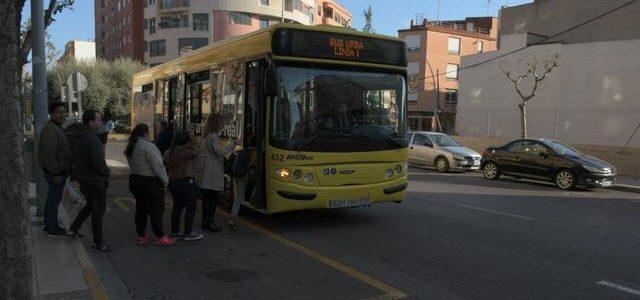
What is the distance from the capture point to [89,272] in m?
5.79

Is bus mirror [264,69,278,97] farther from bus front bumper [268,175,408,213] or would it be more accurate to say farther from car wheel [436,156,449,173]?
car wheel [436,156,449,173]

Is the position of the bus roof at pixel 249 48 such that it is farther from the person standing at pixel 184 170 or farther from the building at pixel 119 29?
the building at pixel 119 29

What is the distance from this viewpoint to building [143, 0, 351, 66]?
2445 inches

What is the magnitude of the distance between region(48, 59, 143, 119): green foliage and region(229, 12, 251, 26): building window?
1372 centimetres

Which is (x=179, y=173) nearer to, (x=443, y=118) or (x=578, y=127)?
(x=578, y=127)

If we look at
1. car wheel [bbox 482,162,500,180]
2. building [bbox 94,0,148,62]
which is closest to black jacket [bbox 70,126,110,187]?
car wheel [bbox 482,162,500,180]

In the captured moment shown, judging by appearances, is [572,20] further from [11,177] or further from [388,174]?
[11,177]

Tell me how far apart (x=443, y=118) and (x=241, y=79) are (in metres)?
53.1


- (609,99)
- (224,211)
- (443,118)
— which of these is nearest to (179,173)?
(224,211)

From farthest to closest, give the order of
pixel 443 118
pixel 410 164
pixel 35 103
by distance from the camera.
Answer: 1. pixel 443 118
2. pixel 410 164
3. pixel 35 103

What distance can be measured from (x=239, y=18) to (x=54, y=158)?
190ft

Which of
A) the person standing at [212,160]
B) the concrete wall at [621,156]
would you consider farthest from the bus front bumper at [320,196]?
the concrete wall at [621,156]

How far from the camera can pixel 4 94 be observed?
3.29 m

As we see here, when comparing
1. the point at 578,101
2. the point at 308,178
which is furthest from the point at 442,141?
the point at 308,178
